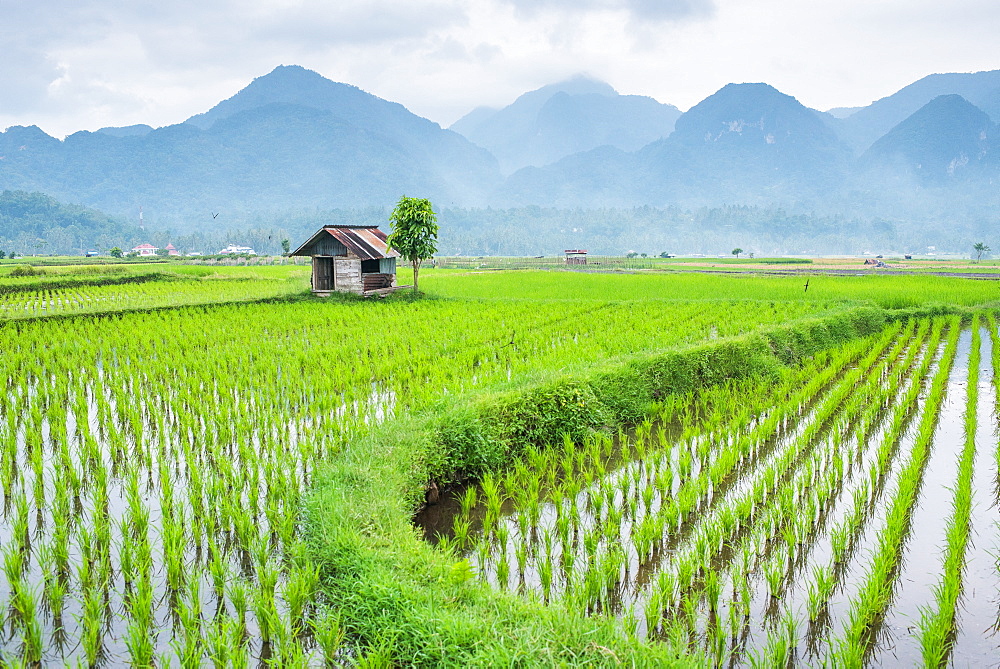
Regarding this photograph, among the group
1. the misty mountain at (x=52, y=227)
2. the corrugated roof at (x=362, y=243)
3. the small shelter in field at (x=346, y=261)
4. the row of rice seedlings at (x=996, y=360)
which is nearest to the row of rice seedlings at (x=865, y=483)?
the row of rice seedlings at (x=996, y=360)

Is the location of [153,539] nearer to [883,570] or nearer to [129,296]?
[883,570]

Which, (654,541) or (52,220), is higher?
(52,220)

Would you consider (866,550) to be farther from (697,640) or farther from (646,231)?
(646,231)

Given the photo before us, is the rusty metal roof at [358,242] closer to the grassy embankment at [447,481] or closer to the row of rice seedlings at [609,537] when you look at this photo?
the grassy embankment at [447,481]

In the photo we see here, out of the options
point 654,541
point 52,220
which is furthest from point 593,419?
point 52,220

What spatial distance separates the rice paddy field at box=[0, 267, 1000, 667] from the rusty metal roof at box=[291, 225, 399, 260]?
11609 mm

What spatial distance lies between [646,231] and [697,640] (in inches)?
6069

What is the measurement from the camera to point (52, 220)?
124375mm

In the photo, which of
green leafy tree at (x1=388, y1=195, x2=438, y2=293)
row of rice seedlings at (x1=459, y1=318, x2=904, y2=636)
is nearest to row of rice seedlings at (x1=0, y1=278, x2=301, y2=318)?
green leafy tree at (x1=388, y1=195, x2=438, y2=293)

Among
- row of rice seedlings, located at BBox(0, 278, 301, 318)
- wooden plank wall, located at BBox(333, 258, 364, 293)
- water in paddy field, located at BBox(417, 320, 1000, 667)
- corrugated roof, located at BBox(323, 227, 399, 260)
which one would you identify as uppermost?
corrugated roof, located at BBox(323, 227, 399, 260)

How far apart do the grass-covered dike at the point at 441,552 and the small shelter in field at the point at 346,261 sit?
642 inches

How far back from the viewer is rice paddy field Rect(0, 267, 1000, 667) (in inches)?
143

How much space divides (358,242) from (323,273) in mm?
1928

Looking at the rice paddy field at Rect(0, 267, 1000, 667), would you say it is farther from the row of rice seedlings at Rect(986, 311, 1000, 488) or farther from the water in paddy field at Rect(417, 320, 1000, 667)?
the row of rice seedlings at Rect(986, 311, 1000, 488)
